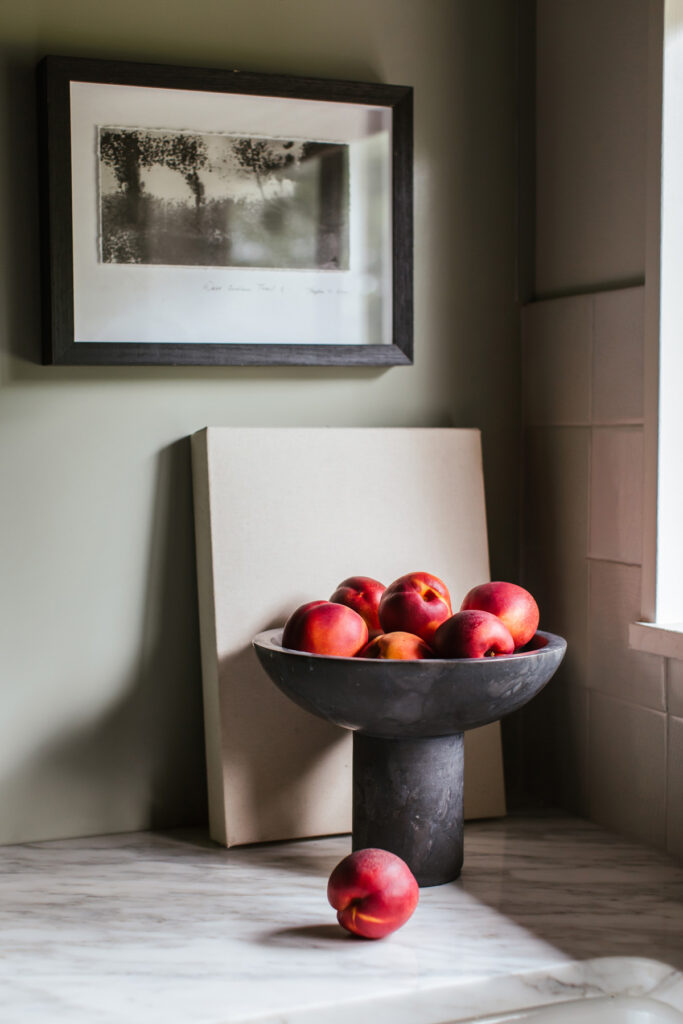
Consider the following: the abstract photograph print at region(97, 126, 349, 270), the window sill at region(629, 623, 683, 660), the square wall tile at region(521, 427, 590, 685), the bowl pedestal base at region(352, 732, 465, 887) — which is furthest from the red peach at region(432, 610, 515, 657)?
the abstract photograph print at region(97, 126, 349, 270)

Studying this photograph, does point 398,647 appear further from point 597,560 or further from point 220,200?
point 220,200

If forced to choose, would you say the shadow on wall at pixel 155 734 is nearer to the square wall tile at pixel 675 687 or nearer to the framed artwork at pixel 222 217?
the framed artwork at pixel 222 217

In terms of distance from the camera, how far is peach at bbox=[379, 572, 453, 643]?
1.16m

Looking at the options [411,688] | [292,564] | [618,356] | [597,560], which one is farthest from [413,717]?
[618,356]

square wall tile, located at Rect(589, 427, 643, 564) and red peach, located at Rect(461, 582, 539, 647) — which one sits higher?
square wall tile, located at Rect(589, 427, 643, 564)

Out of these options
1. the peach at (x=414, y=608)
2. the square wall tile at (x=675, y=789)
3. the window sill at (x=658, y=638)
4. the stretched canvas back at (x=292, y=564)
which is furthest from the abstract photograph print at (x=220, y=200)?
the square wall tile at (x=675, y=789)

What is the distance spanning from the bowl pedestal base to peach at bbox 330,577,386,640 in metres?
0.12

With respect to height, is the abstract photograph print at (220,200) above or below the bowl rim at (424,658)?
above

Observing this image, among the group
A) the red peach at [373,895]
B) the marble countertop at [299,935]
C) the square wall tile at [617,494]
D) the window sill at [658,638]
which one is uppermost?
the square wall tile at [617,494]

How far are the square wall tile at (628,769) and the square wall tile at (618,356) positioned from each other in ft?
1.13

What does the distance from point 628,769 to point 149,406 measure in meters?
0.70

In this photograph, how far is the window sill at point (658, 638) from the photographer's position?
4.04 feet

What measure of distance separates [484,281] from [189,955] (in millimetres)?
902

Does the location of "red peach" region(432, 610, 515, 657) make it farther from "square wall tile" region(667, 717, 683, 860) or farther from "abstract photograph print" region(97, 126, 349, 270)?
"abstract photograph print" region(97, 126, 349, 270)
